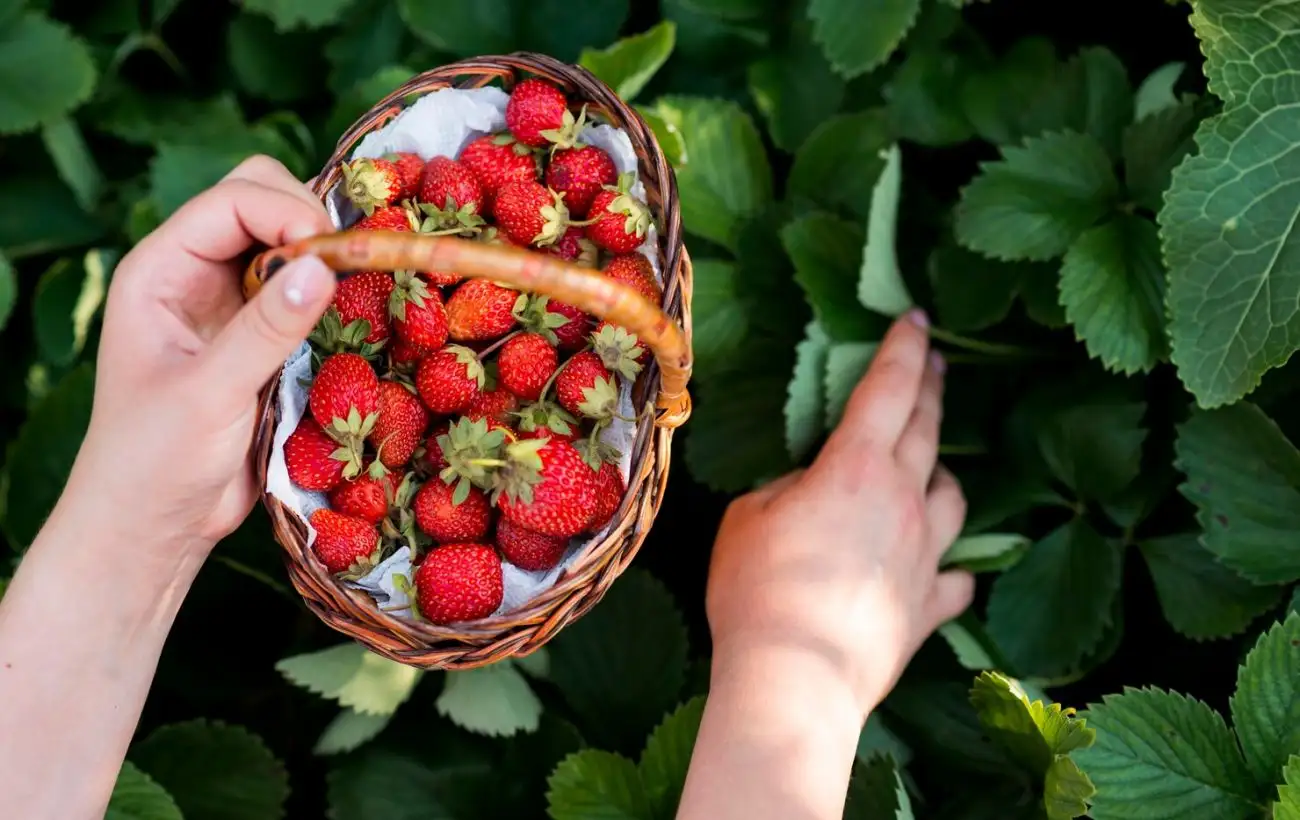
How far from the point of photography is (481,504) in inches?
34.2

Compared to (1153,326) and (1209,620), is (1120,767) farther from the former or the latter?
→ (1153,326)

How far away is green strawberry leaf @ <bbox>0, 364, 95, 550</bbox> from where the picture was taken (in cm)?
116

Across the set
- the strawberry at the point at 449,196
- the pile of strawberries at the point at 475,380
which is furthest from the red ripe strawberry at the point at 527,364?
the strawberry at the point at 449,196

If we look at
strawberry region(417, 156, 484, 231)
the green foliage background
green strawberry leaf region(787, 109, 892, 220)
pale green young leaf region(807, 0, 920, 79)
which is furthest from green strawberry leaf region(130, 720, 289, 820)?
pale green young leaf region(807, 0, 920, 79)

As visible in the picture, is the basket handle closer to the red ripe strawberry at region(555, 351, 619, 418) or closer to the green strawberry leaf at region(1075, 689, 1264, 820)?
the red ripe strawberry at region(555, 351, 619, 418)

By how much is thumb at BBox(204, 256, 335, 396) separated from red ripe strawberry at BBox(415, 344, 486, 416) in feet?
0.58

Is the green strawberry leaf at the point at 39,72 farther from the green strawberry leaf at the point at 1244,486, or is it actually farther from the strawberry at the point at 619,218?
the green strawberry leaf at the point at 1244,486

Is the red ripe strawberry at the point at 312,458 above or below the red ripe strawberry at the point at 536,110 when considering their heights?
below

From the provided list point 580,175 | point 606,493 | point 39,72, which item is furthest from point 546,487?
point 39,72

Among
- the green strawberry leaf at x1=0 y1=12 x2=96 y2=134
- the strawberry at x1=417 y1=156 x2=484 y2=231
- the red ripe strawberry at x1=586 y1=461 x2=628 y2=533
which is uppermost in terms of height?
the strawberry at x1=417 y1=156 x2=484 y2=231

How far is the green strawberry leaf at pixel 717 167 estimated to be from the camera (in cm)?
114

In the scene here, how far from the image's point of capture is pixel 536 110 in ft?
2.94

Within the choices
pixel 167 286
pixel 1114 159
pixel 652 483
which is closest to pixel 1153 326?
pixel 1114 159

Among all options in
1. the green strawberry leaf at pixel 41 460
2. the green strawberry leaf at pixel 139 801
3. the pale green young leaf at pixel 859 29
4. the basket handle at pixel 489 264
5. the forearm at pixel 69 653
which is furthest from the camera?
the green strawberry leaf at pixel 41 460
